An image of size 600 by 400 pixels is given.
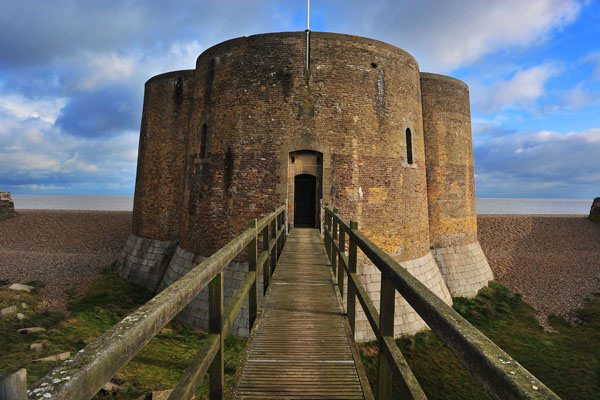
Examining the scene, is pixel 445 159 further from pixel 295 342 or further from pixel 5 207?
pixel 5 207

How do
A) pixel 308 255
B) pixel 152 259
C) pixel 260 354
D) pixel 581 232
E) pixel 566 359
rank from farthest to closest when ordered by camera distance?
1. pixel 581 232
2. pixel 152 259
3. pixel 566 359
4. pixel 308 255
5. pixel 260 354

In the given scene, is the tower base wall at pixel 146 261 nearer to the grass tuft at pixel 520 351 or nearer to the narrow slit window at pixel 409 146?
the grass tuft at pixel 520 351

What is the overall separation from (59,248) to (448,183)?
833 inches

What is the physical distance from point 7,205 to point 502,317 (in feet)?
107

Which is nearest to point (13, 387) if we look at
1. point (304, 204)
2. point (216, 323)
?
point (216, 323)

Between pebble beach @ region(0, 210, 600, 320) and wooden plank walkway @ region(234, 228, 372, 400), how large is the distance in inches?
402

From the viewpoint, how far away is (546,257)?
18.9 meters

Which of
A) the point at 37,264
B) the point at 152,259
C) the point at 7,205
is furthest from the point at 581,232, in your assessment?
the point at 7,205

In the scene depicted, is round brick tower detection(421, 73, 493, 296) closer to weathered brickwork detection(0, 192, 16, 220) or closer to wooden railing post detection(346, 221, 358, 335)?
wooden railing post detection(346, 221, 358, 335)

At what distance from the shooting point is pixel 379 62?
10.8 m

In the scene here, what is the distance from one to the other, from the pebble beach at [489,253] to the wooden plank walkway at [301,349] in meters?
10.2

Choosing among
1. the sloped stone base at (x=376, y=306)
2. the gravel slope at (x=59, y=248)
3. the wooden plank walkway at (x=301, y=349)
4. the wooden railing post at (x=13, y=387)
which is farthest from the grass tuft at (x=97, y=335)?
the wooden railing post at (x=13, y=387)

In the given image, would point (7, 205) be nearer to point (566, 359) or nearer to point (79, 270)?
point (79, 270)

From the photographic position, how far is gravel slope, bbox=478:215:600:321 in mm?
14531
